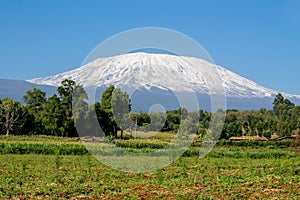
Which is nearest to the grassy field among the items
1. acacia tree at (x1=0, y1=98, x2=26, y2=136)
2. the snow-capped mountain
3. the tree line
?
the tree line

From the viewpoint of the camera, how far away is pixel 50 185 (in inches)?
556

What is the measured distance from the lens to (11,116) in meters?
57.1

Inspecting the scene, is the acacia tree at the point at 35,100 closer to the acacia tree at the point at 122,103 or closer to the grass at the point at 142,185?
the acacia tree at the point at 122,103

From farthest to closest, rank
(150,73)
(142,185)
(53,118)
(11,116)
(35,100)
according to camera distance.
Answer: (35,100)
(53,118)
(11,116)
(150,73)
(142,185)

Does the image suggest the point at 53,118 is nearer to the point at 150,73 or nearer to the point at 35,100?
the point at 35,100

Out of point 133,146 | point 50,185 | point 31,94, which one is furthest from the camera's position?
point 31,94

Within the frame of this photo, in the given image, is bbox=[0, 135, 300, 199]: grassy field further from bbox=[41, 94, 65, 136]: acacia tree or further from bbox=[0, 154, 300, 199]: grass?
bbox=[41, 94, 65, 136]: acacia tree

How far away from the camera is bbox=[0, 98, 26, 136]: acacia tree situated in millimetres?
56594

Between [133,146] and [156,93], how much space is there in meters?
16.4

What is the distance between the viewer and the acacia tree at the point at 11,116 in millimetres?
56594

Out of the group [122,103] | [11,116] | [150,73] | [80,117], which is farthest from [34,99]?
[122,103]

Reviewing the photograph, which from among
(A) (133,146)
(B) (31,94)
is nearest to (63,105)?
(B) (31,94)

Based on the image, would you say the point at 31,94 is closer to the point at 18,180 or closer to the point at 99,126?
the point at 99,126

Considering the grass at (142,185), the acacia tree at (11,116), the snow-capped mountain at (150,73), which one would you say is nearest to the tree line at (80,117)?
the acacia tree at (11,116)
